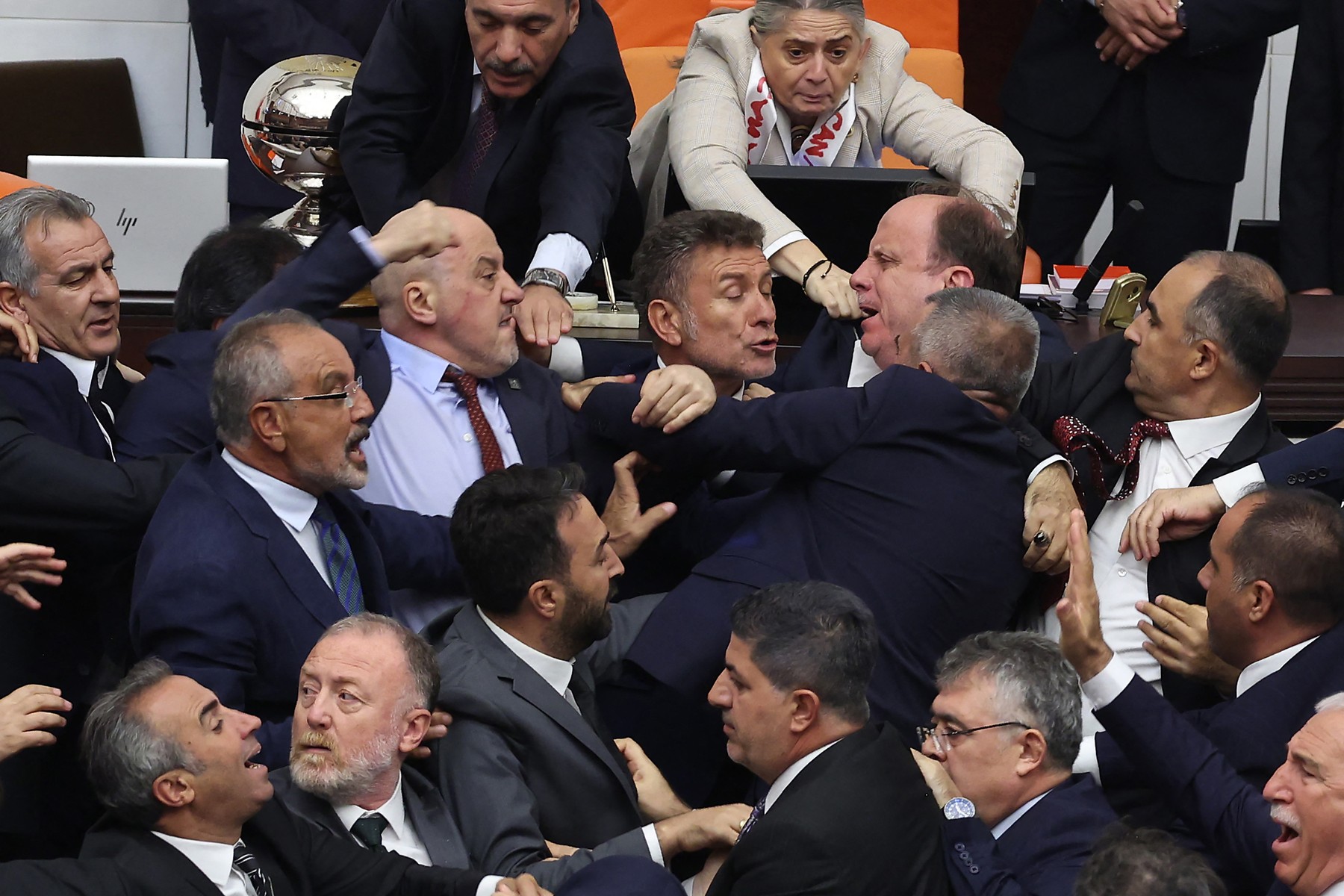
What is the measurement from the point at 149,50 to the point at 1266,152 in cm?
405

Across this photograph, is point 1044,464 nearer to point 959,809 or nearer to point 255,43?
point 959,809

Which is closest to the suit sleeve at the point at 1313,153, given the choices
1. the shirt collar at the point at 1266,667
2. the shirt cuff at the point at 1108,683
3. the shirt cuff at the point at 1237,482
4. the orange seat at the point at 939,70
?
the orange seat at the point at 939,70

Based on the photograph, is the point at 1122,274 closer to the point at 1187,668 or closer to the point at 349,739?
the point at 1187,668

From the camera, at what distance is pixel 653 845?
266cm

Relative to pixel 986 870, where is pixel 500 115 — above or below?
above

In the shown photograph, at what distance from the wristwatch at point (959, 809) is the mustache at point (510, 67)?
1902mm

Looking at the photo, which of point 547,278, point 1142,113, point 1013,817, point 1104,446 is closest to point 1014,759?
point 1013,817

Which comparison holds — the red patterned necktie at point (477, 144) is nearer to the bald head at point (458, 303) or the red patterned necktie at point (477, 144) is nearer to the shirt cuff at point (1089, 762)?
the bald head at point (458, 303)

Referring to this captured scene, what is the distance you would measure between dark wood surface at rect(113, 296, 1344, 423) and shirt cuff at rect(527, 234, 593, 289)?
4.8 inches

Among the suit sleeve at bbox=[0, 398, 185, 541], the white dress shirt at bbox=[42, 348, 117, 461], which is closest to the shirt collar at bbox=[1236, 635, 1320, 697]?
the suit sleeve at bbox=[0, 398, 185, 541]

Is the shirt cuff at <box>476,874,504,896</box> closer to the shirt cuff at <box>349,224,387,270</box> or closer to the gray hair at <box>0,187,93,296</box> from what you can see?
the shirt cuff at <box>349,224,387,270</box>

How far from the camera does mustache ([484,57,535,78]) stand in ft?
12.6

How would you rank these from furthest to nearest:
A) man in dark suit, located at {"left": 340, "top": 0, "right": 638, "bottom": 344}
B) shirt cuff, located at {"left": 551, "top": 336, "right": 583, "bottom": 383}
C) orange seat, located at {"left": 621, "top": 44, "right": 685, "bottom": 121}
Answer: orange seat, located at {"left": 621, "top": 44, "right": 685, "bottom": 121} → man in dark suit, located at {"left": 340, "top": 0, "right": 638, "bottom": 344} → shirt cuff, located at {"left": 551, "top": 336, "right": 583, "bottom": 383}

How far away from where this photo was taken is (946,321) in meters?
3.14
